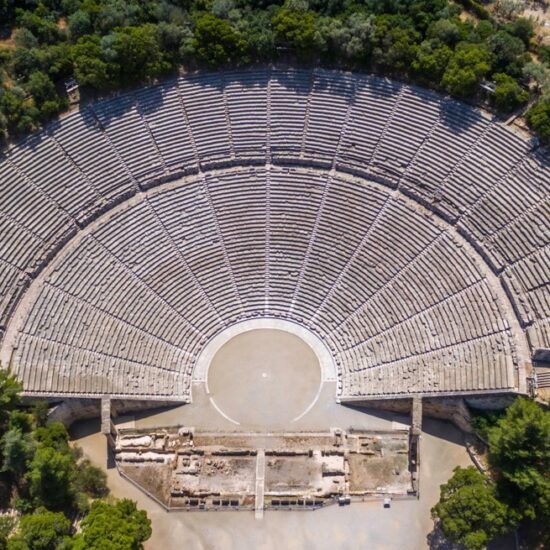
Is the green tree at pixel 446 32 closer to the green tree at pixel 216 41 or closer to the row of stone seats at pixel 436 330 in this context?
the green tree at pixel 216 41

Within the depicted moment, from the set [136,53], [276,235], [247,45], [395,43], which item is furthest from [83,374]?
[395,43]

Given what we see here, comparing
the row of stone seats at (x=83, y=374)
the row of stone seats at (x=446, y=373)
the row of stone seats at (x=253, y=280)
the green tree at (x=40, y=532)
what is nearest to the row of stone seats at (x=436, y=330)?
the row of stone seats at (x=253, y=280)

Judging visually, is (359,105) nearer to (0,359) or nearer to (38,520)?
(0,359)

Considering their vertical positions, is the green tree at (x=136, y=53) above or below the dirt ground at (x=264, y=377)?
above

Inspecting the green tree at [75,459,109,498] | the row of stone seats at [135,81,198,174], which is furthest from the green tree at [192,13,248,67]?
the green tree at [75,459,109,498]

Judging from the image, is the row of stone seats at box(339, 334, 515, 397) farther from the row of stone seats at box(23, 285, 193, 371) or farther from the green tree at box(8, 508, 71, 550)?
the green tree at box(8, 508, 71, 550)

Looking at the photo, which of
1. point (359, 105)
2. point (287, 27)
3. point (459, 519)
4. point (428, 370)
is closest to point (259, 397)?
point (428, 370)
